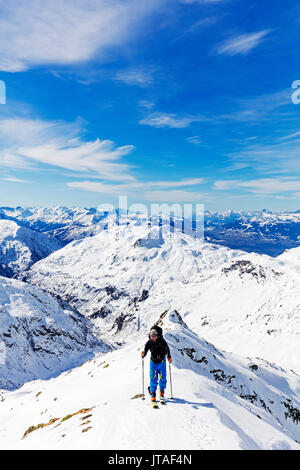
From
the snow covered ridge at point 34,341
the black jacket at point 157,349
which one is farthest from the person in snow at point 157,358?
the snow covered ridge at point 34,341

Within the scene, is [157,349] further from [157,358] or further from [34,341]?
[34,341]

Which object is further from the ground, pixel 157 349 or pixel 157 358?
pixel 157 349

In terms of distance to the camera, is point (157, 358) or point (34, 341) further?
point (34, 341)

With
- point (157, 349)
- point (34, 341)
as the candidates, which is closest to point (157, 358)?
point (157, 349)

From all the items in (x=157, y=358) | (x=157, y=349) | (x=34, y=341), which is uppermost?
(x=157, y=349)

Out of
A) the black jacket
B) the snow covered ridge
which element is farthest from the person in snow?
the snow covered ridge

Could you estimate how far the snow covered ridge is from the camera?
143 m

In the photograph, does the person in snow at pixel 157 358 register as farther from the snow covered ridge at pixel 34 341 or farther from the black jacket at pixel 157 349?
the snow covered ridge at pixel 34 341

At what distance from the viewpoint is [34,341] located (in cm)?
16375

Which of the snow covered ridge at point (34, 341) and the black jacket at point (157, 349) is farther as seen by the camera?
the snow covered ridge at point (34, 341)

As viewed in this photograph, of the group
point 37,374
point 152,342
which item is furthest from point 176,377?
point 37,374

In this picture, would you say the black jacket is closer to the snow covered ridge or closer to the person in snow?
the person in snow

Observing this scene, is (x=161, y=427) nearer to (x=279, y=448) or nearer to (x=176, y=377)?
(x=279, y=448)

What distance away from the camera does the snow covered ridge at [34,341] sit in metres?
143
